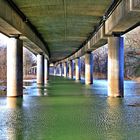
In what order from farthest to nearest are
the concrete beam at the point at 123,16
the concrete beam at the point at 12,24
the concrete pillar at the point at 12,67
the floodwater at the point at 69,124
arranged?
the concrete pillar at the point at 12,67
the concrete beam at the point at 12,24
the concrete beam at the point at 123,16
the floodwater at the point at 69,124

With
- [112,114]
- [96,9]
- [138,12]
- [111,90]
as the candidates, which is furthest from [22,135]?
[111,90]

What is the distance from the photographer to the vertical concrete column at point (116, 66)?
31.2 m

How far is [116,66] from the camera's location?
31.5 metres

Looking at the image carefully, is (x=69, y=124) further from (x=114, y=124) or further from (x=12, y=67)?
(x=12, y=67)

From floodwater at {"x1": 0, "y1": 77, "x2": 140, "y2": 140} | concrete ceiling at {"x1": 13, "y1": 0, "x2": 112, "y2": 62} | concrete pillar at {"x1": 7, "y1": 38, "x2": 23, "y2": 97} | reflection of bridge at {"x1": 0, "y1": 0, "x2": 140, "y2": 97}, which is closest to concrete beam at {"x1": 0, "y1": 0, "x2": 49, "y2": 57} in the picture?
reflection of bridge at {"x1": 0, "y1": 0, "x2": 140, "y2": 97}

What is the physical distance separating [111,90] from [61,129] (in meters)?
17.2

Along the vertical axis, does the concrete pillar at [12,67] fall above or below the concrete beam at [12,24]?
below

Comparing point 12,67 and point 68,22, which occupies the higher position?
point 68,22

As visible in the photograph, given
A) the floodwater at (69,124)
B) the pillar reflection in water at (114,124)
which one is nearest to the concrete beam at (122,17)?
the floodwater at (69,124)

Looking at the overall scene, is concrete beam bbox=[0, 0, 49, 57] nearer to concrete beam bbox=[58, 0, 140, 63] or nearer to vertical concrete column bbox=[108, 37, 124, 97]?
concrete beam bbox=[58, 0, 140, 63]

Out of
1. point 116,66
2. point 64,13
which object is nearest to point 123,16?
point 64,13

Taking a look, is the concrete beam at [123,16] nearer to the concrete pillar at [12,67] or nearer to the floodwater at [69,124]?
the floodwater at [69,124]

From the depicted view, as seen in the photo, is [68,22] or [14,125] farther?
[68,22]

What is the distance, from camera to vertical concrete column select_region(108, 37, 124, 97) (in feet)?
102
